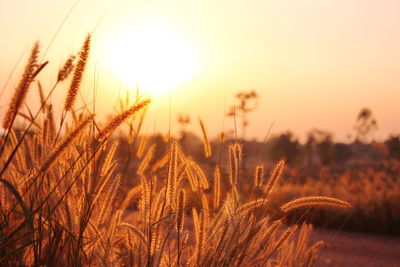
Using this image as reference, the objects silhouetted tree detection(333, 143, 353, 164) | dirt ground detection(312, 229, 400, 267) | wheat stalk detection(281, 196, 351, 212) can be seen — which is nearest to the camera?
wheat stalk detection(281, 196, 351, 212)

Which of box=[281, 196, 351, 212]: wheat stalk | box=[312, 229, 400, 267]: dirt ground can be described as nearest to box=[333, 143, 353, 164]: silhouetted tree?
box=[312, 229, 400, 267]: dirt ground

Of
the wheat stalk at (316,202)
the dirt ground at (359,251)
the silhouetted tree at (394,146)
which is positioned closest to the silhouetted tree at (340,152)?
the silhouetted tree at (394,146)

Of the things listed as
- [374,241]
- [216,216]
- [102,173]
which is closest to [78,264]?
[102,173]

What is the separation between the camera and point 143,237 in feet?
6.89

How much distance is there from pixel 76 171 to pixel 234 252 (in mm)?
725

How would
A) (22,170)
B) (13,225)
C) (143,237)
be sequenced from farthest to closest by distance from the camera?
1. (13,225)
2. (22,170)
3. (143,237)

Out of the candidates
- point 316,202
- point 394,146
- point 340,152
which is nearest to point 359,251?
point 316,202

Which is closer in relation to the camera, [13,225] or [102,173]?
[102,173]

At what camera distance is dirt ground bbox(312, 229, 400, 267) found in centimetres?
563

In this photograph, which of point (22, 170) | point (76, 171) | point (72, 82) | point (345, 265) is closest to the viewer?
point (72, 82)

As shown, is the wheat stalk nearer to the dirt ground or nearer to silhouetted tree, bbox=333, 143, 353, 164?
the dirt ground

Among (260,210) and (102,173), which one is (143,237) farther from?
(260,210)

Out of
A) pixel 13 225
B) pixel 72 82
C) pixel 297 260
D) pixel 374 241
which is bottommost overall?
pixel 374 241

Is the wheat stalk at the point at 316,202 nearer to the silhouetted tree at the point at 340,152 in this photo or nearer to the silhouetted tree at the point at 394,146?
the silhouetted tree at the point at 394,146
